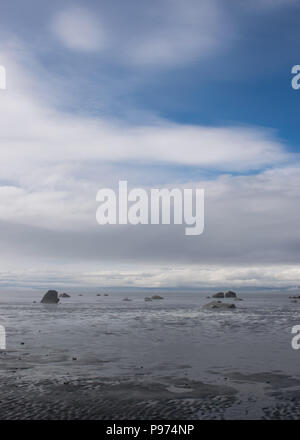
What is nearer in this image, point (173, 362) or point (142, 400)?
point (142, 400)

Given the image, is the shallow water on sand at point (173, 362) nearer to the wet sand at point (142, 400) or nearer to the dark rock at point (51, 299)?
the wet sand at point (142, 400)

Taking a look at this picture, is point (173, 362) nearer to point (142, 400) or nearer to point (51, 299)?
point (142, 400)

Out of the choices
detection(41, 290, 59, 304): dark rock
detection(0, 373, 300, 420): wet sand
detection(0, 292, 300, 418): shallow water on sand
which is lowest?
detection(41, 290, 59, 304): dark rock

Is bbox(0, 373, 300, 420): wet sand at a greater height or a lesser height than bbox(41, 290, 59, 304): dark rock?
greater

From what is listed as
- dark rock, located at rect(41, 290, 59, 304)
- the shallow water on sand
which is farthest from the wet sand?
dark rock, located at rect(41, 290, 59, 304)

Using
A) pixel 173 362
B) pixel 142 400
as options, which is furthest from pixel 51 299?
pixel 142 400

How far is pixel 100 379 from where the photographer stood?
20406 mm

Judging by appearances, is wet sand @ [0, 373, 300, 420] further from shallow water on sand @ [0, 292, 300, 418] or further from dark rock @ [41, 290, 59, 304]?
dark rock @ [41, 290, 59, 304]

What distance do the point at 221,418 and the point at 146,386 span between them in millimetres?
5409

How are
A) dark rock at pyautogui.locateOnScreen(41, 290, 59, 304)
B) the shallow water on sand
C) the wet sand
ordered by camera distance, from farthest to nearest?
dark rock at pyautogui.locateOnScreen(41, 290, 59, 304) < the shallow water on sand < the wet sand

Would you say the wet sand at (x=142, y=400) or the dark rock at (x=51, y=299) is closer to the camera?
the wet sand at (x=142, y=400)

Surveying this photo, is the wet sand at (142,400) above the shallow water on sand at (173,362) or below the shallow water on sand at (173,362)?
above

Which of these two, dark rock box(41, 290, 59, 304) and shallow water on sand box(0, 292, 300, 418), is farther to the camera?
dark rock box(41, 290, 59, 304)

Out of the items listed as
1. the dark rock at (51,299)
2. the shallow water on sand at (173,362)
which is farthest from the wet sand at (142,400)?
the dark rock at (51,299)
